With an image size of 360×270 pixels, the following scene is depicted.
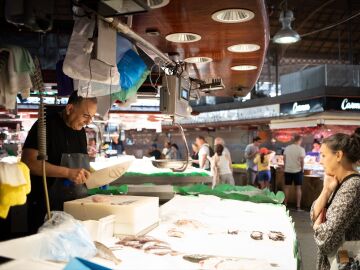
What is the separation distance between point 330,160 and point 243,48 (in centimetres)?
132

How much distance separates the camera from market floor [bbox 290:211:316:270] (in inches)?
199

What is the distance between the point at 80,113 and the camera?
2893 millimetres

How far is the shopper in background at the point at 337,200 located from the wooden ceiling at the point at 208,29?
1050mm

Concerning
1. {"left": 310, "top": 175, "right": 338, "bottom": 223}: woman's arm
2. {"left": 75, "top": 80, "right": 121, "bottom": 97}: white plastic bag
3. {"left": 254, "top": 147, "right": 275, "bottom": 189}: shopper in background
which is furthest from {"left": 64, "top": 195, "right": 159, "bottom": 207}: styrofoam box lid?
{"left": 254, "top": 147, "right": 275, "bottom": 189}: shopper in background

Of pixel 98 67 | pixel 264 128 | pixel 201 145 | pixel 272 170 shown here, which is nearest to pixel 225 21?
pixel 98 67

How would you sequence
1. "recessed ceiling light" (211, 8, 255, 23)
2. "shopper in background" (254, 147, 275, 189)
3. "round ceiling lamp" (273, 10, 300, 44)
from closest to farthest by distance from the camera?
"recessed ceiling light" (211, 8, 255, 23)
"round ceiling lamp" (273, 10, 300, 44)
"shopper in background" (254, 147, 275, 189)

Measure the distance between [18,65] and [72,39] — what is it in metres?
0.34

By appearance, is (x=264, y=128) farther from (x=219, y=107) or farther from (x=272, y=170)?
(x=272, y=170)

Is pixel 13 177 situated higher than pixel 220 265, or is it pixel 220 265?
pixel 13 177

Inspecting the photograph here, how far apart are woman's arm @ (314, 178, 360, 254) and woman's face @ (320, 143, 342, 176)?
0.20 metres

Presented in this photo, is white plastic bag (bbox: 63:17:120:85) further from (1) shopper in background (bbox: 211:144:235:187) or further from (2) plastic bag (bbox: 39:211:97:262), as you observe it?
(1) shopper in background (bbox: 211:144:235:187)

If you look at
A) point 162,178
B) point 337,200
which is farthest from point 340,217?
point 162,178

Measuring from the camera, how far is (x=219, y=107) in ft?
52.5

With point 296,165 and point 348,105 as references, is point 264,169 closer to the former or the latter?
point 296,165
